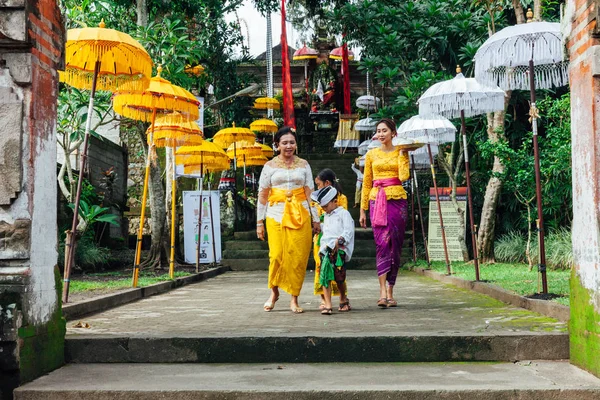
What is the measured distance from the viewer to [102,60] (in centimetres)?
746

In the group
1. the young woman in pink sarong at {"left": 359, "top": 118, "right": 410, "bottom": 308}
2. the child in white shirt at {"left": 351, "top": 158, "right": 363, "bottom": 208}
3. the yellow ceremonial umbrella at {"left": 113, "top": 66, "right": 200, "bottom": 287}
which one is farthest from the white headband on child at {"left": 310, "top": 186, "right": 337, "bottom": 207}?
the child in white shirt at {"left": 351, "top": 158, "right": 363, "bottom": 208}

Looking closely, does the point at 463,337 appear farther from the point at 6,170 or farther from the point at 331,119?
the point at 331,119

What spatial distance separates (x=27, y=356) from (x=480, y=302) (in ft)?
Answer: 16.0

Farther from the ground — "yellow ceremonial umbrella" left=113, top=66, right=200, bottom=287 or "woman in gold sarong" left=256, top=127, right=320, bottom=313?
"yellow ceremonial umbrella" left=113, top=66, right=200, bottom=287

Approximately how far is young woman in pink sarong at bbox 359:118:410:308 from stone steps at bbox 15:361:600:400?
8.21 feet

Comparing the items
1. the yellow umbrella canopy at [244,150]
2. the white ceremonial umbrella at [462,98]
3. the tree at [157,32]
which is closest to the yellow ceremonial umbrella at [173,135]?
the tree at [157,32]

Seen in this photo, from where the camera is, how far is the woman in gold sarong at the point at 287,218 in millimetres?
6730

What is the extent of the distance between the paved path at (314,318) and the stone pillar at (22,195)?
91 cm

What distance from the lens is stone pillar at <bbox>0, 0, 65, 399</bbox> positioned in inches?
161

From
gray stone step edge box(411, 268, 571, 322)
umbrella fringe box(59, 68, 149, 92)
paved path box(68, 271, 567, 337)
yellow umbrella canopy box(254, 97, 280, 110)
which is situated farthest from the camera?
yellow umbrella canopy box(254, 97, 280, 110)

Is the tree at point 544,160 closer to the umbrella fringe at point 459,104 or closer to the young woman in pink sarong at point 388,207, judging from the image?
the umbrella fringe at point 459,104

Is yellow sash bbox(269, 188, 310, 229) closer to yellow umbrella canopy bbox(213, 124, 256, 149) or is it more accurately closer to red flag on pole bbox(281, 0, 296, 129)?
yellow umbrella canopy bbox(213, 124, 256, 149)

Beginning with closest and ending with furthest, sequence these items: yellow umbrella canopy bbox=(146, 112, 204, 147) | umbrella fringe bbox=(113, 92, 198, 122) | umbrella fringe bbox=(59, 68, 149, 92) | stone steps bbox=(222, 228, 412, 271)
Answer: umbrella fringe bbox=(59, 68, 149, 92), umbrella fringe bbox=(113, 92, 198, 122), yellow umbrella canopy bbox=(146, 112, 204, 147), stone steps bbox=(222, 228, 412, 271)

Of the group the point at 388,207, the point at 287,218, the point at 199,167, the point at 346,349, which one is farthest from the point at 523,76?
the point at 199,167
